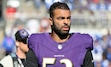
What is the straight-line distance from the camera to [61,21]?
4707 millimetres

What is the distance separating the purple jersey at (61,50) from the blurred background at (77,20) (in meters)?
8.68

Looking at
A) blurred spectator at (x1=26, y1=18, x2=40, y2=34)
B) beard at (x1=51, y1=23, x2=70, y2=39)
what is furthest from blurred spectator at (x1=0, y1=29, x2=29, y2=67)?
blurred spectator at (x1=26, y1=18, x2=40, y2=34)

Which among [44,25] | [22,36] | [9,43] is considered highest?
[22,36]

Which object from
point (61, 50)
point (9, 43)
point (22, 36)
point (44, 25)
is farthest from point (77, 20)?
point (61, 50)

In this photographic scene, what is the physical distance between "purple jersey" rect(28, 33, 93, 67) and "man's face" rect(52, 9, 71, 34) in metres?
0.12

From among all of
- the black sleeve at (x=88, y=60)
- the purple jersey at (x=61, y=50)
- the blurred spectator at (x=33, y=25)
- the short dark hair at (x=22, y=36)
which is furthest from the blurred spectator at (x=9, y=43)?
the black sleeve at (x=88, y=60)

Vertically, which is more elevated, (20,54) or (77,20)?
(20,54)

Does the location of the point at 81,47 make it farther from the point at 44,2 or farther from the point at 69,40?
the point at 44,2

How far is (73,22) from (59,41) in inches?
375

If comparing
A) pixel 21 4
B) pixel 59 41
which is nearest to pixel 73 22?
pixel 21 4

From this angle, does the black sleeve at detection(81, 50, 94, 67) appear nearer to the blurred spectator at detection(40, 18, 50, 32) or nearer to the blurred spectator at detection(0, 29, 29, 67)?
the blurred spectator at detection(0, 29, 29, 67)

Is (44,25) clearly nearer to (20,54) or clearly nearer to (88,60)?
(20,54)

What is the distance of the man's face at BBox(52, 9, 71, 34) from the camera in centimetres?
468

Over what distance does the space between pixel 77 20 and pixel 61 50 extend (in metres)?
9.46
